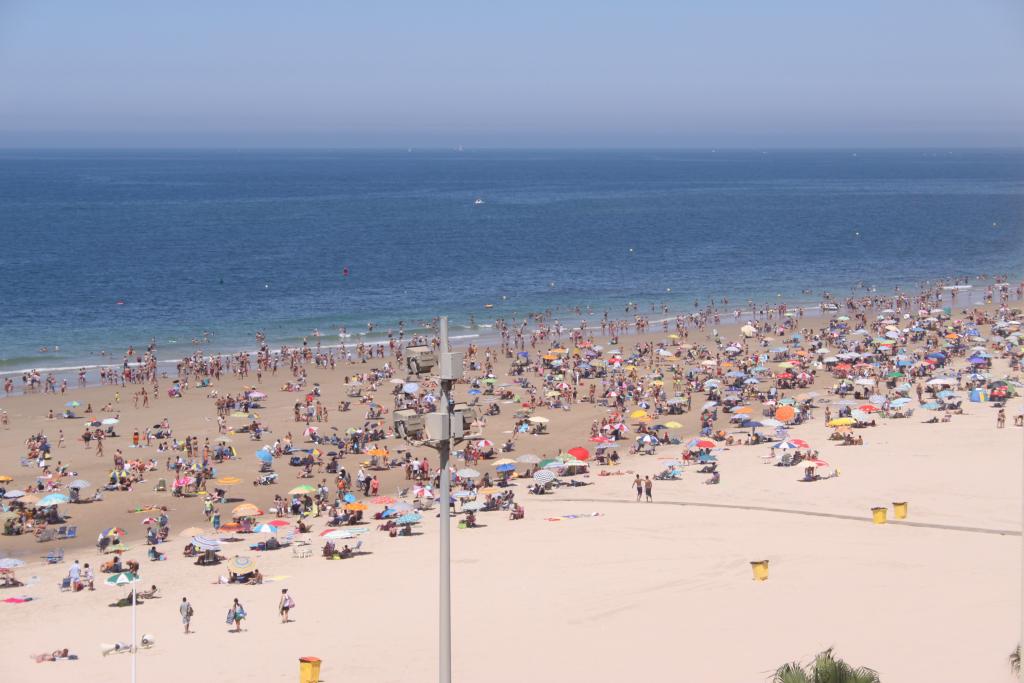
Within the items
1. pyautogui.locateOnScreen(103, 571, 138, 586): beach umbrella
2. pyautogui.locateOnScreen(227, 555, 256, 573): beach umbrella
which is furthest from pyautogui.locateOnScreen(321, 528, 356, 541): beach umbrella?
pyautogui.locateOnScreen(103, 571, 138, 586): beach umbrella

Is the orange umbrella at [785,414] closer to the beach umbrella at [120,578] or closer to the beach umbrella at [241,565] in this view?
the beach umbrella at [241,565]

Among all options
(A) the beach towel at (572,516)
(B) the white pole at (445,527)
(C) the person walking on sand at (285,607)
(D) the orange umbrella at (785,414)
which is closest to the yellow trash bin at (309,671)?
(C) the person walking on sand at (285,607)

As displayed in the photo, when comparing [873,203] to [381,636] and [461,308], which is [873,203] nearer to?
[461,308]

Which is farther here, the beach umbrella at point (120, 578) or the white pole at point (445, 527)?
the beach umbrella at point (120, 578)

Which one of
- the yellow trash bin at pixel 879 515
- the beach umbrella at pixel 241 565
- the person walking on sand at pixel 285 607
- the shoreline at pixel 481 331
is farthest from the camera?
the shoreline at pixel 481 331

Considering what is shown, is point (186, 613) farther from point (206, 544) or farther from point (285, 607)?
point (206, 544)

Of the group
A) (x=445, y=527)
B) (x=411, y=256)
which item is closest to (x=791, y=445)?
(x=445, y=527)

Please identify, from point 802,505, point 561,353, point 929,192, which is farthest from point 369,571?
point 929,192

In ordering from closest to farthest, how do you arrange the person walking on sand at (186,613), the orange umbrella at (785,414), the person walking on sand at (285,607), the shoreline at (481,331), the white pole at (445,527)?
the white pole at (445,527), the person walking on sand at (186,613), the person walking on sand at (285,607), the orange umbrella at (785,414), the shoreline at (481,331)
